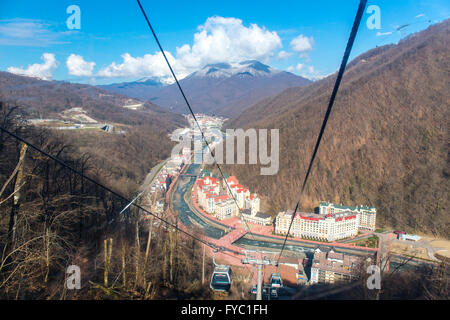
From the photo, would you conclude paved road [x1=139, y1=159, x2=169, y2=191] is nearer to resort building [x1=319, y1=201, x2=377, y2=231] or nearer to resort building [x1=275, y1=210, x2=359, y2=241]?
resort building [x1=275, y1=210, x2=359, y2=241]

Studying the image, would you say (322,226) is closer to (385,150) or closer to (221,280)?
(221,280)

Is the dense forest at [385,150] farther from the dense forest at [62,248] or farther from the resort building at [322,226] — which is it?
the dense forest at [62,248]

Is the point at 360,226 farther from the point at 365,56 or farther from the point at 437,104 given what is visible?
the point at 365,56

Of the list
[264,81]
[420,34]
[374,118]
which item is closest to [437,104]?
[374,118]

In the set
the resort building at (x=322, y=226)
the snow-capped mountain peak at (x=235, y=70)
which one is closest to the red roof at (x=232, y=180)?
the resort building at (x=322, y=226)

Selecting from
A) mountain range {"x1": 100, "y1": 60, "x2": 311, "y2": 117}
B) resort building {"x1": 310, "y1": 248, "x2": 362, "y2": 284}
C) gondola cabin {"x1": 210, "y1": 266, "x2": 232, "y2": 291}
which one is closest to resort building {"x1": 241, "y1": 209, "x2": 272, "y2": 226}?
resort building {"x1": 310, "y1": 248, "x2": 362, "y2": 284}
